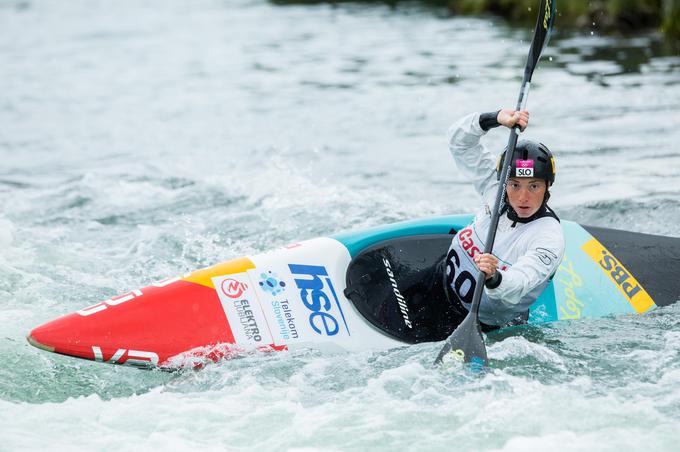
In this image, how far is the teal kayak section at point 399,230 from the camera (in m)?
5.04

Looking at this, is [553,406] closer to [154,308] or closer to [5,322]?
[154,308]

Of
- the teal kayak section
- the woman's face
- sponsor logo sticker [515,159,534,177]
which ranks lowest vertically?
the teal kayak section

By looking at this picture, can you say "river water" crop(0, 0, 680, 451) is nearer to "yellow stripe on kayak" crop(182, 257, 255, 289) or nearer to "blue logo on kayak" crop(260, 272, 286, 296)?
"blue logo on kayak" crop(260, 272, 286, 296)

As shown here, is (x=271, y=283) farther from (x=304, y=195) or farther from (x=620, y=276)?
(x=304, y=195)

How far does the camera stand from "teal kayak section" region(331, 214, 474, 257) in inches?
198

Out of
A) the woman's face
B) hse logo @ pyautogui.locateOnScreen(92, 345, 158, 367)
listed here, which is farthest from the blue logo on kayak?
the woman's face

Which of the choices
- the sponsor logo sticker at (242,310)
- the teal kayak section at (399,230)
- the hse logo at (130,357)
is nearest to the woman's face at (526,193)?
the teal kayak section at (399,230)

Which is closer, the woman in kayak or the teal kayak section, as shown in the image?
the woman in kayak

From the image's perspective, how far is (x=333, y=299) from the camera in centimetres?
481

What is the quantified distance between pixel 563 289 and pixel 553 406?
1275 mm

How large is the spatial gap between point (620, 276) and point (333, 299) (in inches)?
66.9

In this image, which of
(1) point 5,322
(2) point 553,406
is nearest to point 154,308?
(1) point 5,322

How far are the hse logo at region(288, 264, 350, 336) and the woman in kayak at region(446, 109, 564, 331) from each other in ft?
2.05

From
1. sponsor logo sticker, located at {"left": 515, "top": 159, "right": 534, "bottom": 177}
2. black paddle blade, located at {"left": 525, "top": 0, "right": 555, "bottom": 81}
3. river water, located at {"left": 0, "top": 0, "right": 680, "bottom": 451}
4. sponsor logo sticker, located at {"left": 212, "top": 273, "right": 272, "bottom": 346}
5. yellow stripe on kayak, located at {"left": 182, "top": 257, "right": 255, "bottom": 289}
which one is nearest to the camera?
river water, located at {"left": 0, "top": 0, "right": 680, "bottom": 451}
